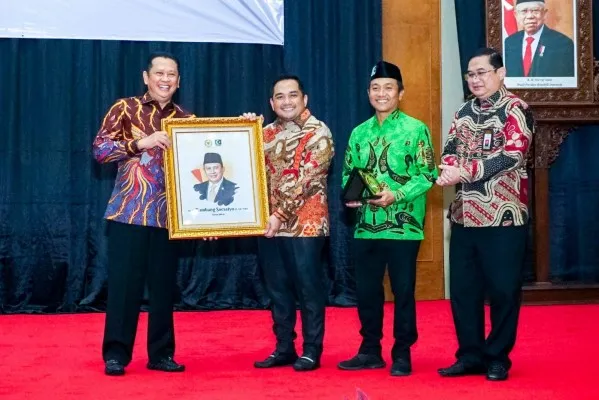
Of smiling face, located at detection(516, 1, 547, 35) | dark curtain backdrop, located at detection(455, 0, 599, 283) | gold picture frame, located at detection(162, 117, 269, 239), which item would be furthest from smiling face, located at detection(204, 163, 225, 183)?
dark curtain backdrop, located at detection(455, 0, 599, 283)

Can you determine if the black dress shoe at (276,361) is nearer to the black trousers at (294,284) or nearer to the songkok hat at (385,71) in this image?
the black trousers at (294,284)

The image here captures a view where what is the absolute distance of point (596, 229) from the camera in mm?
6922

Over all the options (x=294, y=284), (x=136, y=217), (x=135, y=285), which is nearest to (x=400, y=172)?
(x=294, y=284)

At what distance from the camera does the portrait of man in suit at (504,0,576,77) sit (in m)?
6.43

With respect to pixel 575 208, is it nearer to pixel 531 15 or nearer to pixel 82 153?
pixel 531 15

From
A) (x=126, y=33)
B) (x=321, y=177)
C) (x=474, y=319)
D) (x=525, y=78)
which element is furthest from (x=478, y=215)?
(x=126, y=33)

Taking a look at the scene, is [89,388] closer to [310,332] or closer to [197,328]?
[310,332]

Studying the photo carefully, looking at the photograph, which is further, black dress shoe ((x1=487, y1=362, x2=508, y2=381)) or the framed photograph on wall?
the framed photograph on wall

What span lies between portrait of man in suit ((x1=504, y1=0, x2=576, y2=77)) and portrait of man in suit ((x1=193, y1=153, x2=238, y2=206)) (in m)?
3.01

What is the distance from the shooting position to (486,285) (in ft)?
12.8

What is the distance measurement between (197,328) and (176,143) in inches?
A: 72.7

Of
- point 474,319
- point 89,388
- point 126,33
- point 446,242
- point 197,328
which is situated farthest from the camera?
point 446,242

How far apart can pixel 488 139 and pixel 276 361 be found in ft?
4.30

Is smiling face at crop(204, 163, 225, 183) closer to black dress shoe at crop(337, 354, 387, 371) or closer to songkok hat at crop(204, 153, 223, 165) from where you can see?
songkok hat at crop(204, 153, 223, 165)
